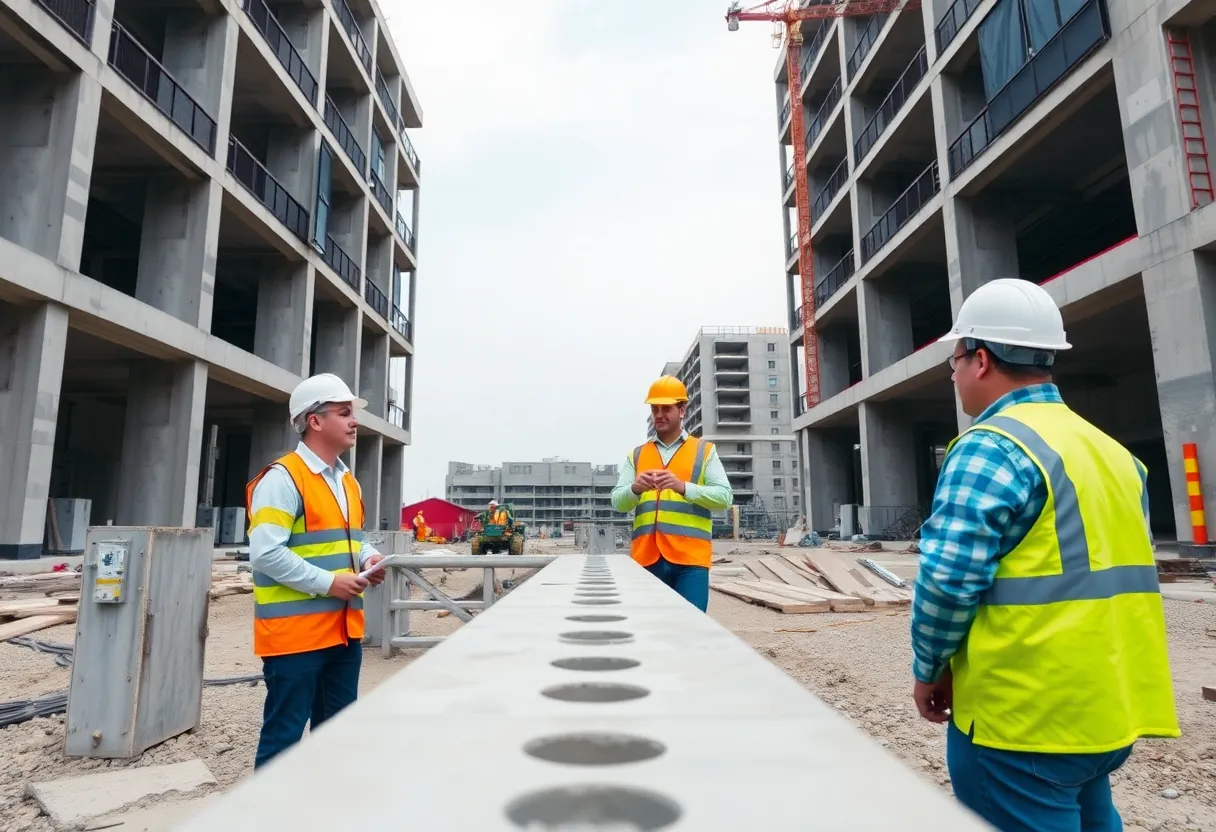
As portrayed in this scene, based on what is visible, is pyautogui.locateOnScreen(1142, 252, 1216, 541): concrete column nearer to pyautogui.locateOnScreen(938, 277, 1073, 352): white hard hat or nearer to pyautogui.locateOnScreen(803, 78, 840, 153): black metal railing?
pyautogui.locateOnScreen(938, 277, 1073, 352): white hard hat

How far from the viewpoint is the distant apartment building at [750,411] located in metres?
80.0

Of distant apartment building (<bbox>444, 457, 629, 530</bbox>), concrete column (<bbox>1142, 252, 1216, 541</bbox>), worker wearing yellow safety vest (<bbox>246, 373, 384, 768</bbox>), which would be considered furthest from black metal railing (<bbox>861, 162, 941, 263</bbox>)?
distant apartment building (<bbox>444, 457, 629, 530</bbox>)

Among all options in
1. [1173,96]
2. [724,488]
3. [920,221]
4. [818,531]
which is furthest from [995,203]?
[724,488]

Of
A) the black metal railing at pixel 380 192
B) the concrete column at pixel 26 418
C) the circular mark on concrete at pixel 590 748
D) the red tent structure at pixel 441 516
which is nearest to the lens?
the circular mark on concrete at pixel 590 748

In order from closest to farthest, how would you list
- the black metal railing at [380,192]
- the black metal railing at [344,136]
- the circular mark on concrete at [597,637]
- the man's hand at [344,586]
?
the circular mark on concrete at [597,637] → the man's hand at [344,586] → the black metal railing at [344,136] → the black metal railing at [380,192]

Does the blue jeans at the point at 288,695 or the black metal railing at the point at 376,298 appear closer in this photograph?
the blue jeans at the point at 288,695

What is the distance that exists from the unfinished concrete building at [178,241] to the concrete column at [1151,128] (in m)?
16.3

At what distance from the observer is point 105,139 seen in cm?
1291

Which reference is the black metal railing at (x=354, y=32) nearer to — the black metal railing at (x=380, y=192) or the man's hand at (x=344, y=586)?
the black metal railing at (x=380, y=192)

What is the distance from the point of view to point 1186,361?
1046 cm

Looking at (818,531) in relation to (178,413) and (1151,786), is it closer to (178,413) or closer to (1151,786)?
(178,413)

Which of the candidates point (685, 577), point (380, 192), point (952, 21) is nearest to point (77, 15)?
point (685, 577)

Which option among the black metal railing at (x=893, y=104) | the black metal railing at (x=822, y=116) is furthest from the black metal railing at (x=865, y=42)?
the black metal railing at (x=893, y=104)

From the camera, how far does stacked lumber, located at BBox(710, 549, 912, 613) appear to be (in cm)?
889
